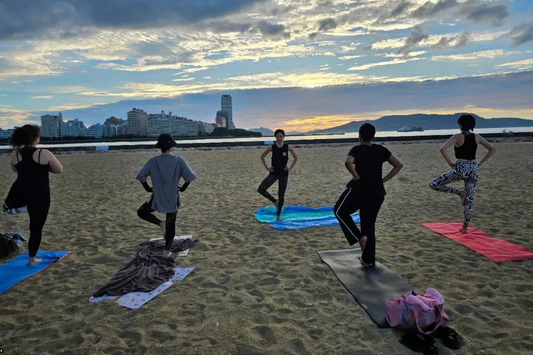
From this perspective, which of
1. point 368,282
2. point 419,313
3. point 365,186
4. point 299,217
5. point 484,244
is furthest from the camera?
point 299,217

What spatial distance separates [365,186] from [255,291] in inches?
71.9

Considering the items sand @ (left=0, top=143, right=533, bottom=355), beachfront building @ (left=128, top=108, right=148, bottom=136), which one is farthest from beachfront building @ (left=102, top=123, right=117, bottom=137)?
sand @ (left=0, top=143, right=533, bottom=355)

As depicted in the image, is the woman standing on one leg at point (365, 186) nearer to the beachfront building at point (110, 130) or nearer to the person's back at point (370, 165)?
the person's back at point (370, 165)

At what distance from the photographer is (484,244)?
17.6 ft

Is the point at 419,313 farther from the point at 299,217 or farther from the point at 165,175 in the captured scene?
the point at 299,217

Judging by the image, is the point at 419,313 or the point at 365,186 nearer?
the point at 419,313

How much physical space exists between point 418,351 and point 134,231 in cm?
547

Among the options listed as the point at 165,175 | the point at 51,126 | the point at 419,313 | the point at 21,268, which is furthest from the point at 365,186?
the point at 51,126

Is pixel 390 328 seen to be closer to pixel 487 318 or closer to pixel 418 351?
pixel 418 351

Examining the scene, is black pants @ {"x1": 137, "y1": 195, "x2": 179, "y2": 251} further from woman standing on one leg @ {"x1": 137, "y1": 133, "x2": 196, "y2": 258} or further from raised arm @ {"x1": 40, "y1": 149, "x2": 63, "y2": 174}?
raised arm @ {"x1": 40, "y1": 149, "x2": 63, "y2": 174}

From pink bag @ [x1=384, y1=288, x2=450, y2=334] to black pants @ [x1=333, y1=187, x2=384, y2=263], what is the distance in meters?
1.25

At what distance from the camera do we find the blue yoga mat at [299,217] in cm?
687

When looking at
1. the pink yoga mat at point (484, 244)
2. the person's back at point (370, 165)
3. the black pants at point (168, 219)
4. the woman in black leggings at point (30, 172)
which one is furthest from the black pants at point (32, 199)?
the pink yoga mat at point (484, 244)

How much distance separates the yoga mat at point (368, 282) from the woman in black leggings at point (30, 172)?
3.87 meters
